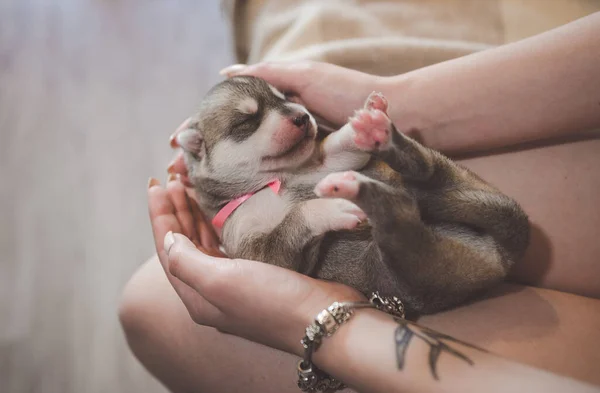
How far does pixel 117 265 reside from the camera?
271 cm

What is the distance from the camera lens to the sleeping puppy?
1214 millimetres

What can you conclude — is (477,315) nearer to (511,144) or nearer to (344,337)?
(344,337)

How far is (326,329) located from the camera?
3.87ft

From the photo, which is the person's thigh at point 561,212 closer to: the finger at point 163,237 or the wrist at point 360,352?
the wrist at point 360,352

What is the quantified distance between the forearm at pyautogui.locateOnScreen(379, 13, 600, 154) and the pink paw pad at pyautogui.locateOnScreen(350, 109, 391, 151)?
38 centimetres

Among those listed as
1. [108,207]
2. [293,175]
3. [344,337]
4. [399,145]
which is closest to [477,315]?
[344,337]

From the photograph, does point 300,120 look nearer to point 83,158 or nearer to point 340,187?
point 340,187

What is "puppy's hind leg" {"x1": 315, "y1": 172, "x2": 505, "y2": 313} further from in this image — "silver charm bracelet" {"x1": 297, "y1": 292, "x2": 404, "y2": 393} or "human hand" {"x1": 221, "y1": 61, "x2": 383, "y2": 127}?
"human hand" {"x1": 221, "y1": 61, "x2": 383, "y2": 127}

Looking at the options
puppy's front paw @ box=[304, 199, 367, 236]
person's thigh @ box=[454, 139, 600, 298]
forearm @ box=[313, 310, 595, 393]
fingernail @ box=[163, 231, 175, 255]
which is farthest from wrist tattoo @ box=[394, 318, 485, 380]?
fingernail @ box=[163, 231, 175, 255]

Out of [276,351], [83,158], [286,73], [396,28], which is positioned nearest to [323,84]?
[286,73]

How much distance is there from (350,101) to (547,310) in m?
0.88

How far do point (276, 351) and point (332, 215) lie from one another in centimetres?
45

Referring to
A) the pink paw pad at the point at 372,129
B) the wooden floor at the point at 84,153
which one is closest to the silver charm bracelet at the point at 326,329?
the pink paw pad at the point at 372,129

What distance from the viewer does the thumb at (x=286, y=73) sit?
5.57ft
